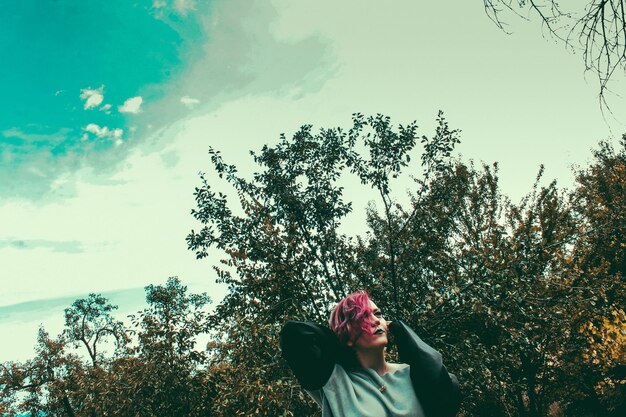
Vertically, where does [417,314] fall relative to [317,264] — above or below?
below

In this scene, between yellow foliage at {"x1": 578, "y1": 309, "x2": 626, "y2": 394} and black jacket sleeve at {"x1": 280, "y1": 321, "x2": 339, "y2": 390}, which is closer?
black jacket sleeve at {"x1": 280, "y1": 321, "x2": 339, "y2": 390}

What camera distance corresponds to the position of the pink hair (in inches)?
75.4

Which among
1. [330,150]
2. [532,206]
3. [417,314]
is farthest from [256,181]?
[532,206]

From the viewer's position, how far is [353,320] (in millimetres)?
1925

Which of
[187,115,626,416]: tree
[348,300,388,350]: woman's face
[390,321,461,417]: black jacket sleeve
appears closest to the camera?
[390,321,461,417]: black jacket sleeve

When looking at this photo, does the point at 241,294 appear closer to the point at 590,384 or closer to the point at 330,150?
the point at 330,150

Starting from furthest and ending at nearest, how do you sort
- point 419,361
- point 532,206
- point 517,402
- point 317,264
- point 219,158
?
point 532,206
point 517,402
point 219,158
point 317,264
point 419,361

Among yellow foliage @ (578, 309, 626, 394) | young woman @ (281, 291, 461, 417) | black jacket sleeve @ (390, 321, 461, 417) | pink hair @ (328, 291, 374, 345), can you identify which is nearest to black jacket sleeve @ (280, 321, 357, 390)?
young woman @ (281, 291, 461, 417)

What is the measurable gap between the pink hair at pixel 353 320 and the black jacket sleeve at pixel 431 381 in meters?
0.25

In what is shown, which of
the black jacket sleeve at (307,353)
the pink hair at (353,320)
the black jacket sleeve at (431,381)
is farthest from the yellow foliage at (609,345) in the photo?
the black jacket sleeve at (307,353)

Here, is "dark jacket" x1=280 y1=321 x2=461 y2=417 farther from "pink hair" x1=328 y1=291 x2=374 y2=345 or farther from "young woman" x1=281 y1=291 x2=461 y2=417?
"pink hair" x1=328 y1=291 x2=374 y2=345

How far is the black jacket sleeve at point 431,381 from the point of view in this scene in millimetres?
1635

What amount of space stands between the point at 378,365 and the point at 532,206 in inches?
485

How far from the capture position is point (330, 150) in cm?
813
